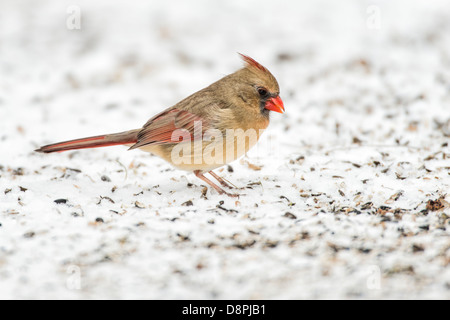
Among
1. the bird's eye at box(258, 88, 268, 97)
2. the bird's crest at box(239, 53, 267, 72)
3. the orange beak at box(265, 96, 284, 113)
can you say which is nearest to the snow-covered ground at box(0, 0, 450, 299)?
the orange beak at box(265, 96, 284, 113)

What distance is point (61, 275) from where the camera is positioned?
333cm

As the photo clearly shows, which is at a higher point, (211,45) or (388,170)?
(211,45)

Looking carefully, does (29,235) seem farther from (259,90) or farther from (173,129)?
(259,90)

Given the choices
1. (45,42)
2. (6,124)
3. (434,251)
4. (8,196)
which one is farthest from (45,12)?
(434,251)

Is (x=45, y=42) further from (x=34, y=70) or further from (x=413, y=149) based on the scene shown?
(x=413, y=149)

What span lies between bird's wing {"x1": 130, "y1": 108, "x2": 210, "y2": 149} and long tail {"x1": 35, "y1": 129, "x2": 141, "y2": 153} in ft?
0.30

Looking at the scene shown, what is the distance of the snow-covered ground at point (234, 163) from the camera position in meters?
3.33

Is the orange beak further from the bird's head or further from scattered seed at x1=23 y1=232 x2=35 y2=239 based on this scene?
scattered seed at x1=23 y1=232 x2=35 y2=239

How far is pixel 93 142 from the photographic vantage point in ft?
15.0

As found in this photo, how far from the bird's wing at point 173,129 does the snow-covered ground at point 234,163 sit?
434 millimetres

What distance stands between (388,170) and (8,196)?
120 inches

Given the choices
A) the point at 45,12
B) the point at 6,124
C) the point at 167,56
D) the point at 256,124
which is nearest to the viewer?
the point at 256,124

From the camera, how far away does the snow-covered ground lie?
10.9ft

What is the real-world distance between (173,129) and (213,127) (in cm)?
34
